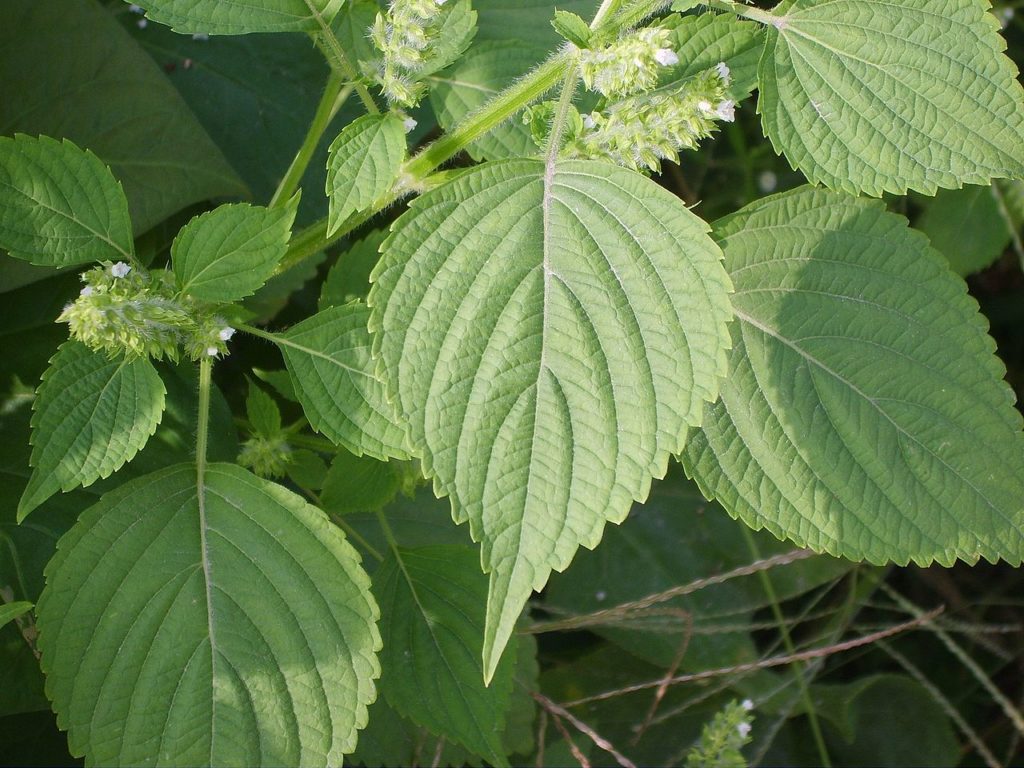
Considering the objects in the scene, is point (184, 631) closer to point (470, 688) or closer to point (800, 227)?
point (470, 688)

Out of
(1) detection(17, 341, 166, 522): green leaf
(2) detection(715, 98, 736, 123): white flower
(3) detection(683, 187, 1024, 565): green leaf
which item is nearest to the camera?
(2) detection(715, 98, 736, 123): white flower

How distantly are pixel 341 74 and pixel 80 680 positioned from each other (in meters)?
1.09

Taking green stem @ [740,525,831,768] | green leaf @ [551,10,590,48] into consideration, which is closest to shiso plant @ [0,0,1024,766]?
green leaf @ [551,10,590,48]

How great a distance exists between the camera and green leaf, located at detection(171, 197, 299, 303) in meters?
1.58

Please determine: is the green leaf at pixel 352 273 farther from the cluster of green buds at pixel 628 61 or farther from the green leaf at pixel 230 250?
the cluster of green buds at pixel 628 61

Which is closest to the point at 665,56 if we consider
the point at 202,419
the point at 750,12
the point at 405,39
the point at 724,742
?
the point at 750,12

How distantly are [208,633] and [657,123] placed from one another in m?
1.06

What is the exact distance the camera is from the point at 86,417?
156cm

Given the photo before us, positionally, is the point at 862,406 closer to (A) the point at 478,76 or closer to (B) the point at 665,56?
(B) the point at 665,56

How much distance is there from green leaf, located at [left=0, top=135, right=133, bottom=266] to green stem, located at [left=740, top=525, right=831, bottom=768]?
173cm

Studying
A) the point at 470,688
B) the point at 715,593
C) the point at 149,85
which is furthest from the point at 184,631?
the point at 715,593

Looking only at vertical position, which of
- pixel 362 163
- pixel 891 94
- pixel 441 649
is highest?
pixel 891 94

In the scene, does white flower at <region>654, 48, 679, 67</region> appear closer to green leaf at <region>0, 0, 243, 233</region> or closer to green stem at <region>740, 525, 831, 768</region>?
green leaf at <region>0, 0, 243, 233</region>

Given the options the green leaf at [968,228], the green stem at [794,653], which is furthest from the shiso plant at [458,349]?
the green leaf at [968,228]
